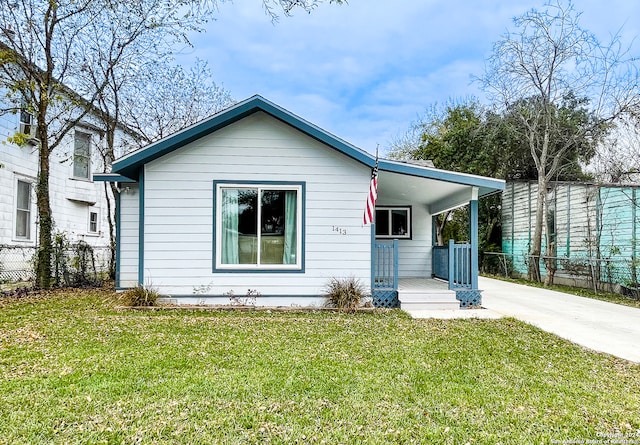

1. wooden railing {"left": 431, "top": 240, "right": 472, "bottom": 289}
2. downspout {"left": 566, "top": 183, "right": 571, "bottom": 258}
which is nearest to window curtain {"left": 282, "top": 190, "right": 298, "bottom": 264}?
wooden railing {"left": 431, "top": 240, "right": 472, "bottom": 289}

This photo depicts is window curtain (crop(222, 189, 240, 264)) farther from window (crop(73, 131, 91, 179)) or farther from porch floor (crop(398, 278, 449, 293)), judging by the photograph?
window (crop(73, 131, 91, 179))

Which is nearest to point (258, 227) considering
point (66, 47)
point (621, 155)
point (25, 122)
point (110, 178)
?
point (110, 178)

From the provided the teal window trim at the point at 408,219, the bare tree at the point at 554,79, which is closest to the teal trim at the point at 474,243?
the teal window trim at the point at 408,219

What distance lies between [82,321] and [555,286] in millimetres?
13110

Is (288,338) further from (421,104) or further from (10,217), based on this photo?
(421,104)

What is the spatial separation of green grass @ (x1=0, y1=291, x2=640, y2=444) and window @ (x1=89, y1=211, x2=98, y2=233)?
9.78 meters

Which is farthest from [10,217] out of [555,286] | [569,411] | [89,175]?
[555,286]

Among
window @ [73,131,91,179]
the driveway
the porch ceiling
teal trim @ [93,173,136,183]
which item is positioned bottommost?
the driveway

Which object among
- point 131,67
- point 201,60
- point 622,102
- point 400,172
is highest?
point 201,60

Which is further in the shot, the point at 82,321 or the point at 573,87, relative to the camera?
the point at 573,87

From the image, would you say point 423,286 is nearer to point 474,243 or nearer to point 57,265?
point 474,243

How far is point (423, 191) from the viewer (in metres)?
9.64

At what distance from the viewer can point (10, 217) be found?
36.2 ft

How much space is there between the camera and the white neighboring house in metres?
10.9
